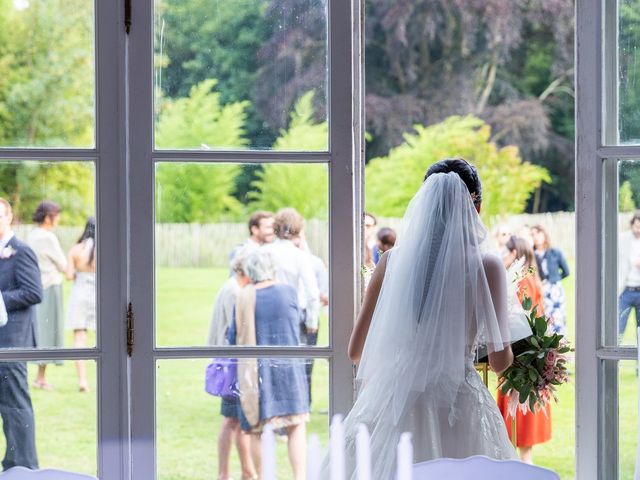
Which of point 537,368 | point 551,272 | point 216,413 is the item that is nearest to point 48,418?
point 216,413

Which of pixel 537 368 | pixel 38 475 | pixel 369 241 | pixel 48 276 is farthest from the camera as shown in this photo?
pixel 369 241

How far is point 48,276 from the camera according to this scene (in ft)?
8.86

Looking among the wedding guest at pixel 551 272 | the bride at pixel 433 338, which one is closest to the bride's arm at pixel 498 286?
the bride at pixel 433 338

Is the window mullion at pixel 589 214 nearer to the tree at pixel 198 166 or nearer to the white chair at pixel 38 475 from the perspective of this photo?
the tree at pixel 198 166

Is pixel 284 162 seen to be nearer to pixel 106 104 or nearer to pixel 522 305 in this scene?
pixel 106 104

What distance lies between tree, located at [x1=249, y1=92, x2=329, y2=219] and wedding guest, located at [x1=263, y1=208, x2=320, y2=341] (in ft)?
0.16

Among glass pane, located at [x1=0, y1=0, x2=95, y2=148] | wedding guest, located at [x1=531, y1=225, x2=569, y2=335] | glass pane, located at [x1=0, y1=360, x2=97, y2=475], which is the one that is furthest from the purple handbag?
wedding guest, located at [x1=531, y1=225, x2=569, y2=335]

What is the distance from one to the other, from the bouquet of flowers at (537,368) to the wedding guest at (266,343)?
2.06 ft

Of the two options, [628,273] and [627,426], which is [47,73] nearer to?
[628,273]

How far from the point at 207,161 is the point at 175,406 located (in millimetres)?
717

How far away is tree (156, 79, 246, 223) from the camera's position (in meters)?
2.72

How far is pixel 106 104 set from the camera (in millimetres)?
2705

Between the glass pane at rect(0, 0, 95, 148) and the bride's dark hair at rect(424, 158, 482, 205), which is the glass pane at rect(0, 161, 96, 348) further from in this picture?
the bride's dark hair at rect(424, 158, 482, 205)

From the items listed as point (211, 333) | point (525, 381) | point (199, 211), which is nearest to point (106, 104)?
point (199, 211)
